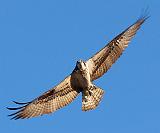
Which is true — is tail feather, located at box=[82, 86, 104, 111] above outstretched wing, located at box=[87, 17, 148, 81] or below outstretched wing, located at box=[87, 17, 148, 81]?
below

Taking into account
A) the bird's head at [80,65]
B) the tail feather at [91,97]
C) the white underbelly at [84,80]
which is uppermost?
the bird's head at [80,65]

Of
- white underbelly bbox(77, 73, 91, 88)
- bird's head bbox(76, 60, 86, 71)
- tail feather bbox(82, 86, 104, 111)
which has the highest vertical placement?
bird's head bbox(76, 60, 86, 71)

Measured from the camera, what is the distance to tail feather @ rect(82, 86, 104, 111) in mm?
28188

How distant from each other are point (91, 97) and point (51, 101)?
4.14ft

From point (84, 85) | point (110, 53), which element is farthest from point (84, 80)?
point (110, 53)

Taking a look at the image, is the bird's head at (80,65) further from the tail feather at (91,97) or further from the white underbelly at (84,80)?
the tail feather at (91,97)

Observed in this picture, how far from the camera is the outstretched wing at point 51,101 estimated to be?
28.5 m

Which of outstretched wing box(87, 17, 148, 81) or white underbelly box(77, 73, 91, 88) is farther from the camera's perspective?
outstretched wing box(87, 17, 148, 81)

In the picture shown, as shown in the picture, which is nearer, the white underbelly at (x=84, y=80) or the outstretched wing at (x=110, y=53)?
the white underbelly at (x=84, y=80)

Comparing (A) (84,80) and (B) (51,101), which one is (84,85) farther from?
(B) (51,101)

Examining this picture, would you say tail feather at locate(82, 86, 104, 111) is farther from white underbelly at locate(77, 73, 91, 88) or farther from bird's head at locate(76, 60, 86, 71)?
bird's head at locate(76, 60, 86, 71)

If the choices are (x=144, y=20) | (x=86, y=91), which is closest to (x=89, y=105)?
(x=86, y=91)

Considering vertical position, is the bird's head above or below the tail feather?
above

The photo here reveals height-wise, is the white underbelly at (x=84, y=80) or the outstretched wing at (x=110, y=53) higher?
the outstretched wing at (x=110, y=53)
